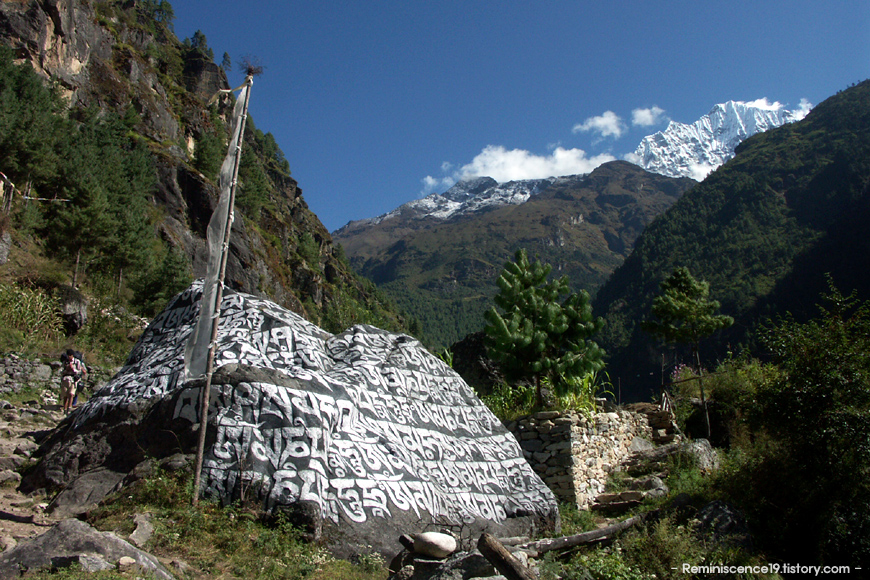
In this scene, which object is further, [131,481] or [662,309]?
[662,309]

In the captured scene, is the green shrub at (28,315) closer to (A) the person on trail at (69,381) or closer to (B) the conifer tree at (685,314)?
(A) the person on trail at (69,381)

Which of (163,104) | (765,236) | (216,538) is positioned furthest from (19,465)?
(765,236)

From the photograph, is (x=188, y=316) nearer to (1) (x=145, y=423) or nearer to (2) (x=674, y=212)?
(1) (x=145, y=423)

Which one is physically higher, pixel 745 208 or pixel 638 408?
pixel 745 208

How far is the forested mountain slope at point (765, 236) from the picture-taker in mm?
88875

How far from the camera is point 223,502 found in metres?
7.01

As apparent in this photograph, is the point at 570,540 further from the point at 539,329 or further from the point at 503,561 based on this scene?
the point at 539,329

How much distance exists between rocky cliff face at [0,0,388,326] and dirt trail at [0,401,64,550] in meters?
30.5

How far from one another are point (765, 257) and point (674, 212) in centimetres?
3314

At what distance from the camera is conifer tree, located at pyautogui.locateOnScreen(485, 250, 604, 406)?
50.3 ft


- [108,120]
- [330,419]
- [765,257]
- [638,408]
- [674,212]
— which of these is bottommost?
[638,408]

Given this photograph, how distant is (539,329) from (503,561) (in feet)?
35.0

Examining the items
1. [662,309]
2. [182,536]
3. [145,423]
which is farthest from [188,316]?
[662,309]

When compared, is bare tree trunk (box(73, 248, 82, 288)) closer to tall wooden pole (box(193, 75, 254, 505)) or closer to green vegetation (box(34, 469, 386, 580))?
tall wooden pole (box(193, 75, 254, 505))
